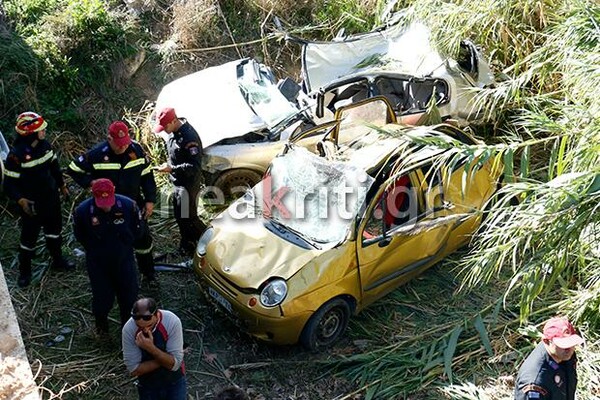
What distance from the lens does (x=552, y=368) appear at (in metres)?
4.35

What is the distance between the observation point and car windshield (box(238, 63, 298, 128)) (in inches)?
324

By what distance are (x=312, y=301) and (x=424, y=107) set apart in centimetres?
341

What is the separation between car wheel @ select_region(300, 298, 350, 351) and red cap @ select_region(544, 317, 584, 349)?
2.08 metres

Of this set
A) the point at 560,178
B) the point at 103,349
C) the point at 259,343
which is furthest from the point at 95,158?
the point at 560,178

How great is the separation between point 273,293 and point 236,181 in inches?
92.6

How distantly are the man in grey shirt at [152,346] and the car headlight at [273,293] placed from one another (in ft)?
4.18

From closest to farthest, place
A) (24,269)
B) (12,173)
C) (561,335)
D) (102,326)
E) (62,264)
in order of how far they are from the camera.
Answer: (561,335) < (102,326) < (12,173) < (24,269) < (62,264)

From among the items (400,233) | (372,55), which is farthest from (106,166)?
(372,55)

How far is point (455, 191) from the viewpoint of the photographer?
22.5 ft

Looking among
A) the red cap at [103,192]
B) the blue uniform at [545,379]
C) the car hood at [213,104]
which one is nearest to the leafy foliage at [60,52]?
the car hood at [213,104]

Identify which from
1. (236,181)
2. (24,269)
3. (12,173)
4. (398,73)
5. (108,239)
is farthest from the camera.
Answer: (398,73)

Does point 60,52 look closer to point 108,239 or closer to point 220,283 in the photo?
point 108,239

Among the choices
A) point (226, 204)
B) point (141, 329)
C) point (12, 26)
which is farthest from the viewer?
point (12, 26)

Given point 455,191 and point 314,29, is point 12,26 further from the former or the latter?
point 455,191
